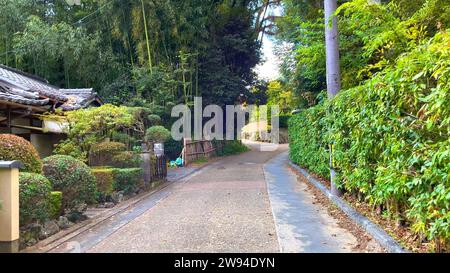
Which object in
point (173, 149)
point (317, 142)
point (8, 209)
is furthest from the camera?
point (173, 149)

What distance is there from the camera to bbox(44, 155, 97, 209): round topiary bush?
661 centimetres

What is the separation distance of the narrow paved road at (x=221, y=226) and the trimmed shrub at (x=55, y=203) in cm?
62

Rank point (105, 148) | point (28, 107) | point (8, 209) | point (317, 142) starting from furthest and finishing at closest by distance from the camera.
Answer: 1. point (105, 148)
2. point (317, 142)
3. point (28, 107)
4. point (8, 209)

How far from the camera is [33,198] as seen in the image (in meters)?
5.29

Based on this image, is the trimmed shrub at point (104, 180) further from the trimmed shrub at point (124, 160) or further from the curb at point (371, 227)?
the curb at point (371, 227)

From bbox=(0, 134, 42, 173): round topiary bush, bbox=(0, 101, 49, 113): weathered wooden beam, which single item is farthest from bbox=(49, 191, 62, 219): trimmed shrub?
bbox=(0, 101, 49, 113): weathered wooden beam

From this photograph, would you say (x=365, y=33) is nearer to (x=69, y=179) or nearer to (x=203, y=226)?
(x=203, y=226)

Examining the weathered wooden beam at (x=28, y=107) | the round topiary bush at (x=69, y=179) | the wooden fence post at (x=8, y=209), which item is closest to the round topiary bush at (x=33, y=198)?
the wooden fence post at (x=8, y=209)

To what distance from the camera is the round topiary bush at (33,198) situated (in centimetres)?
517

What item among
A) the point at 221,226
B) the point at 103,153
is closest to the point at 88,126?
the point at 103,153

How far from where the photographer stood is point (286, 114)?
3694 cm

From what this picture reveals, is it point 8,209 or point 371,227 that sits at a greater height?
point 8,209

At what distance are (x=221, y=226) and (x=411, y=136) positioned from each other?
3261 millimetres
